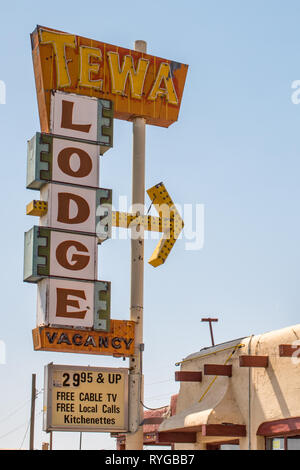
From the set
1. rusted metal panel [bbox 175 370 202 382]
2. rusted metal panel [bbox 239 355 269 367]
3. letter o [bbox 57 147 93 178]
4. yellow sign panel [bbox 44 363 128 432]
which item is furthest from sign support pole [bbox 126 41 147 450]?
rusted metal panel [bbox 239 355 269 367]

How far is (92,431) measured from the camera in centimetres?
2475

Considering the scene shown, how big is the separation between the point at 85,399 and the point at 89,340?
164cm

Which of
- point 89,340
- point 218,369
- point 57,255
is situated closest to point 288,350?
point 218,369

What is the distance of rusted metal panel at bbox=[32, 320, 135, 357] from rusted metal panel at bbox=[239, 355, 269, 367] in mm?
5503

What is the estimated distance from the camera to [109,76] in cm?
2739

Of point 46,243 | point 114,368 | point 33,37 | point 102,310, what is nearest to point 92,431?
point 114,368

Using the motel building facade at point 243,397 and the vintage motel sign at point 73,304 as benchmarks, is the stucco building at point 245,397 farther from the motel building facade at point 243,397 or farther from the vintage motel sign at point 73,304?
the vintage motel sign at point 73,304

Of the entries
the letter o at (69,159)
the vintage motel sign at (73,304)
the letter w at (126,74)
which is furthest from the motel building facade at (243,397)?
the letter w at (126,74)

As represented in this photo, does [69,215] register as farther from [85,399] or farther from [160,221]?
[85,399]

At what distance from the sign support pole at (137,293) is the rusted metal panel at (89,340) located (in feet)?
1.21

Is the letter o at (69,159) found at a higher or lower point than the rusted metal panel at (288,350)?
higher

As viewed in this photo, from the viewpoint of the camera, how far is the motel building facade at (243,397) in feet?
65.2

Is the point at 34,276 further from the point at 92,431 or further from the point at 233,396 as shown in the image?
the point at 233,396

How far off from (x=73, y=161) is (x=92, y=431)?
786 cm
